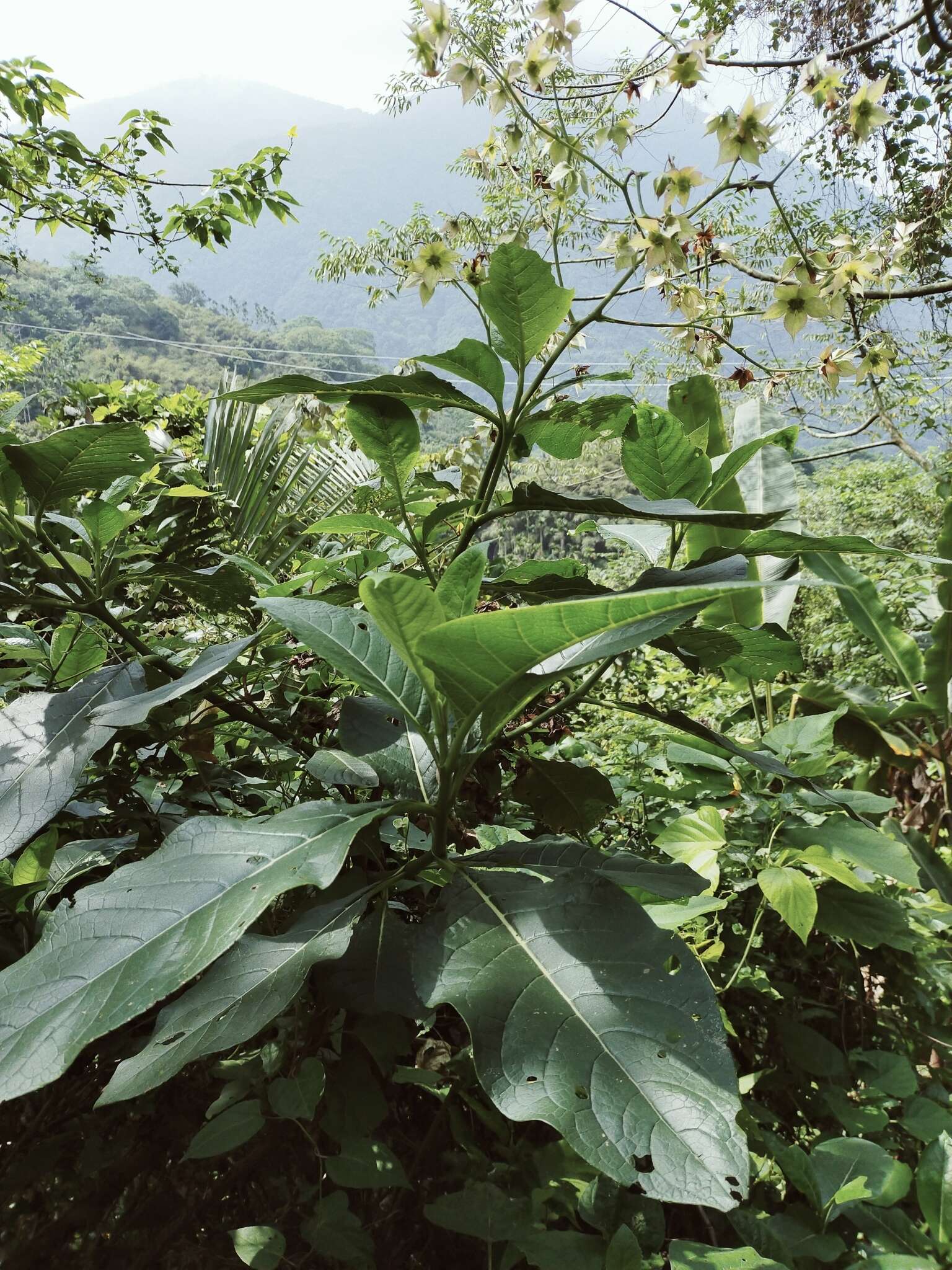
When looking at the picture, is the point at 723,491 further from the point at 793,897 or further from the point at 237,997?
the point at 237,997

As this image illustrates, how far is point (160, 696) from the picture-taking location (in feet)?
1.61

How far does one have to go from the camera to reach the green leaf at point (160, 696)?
477 millimetres

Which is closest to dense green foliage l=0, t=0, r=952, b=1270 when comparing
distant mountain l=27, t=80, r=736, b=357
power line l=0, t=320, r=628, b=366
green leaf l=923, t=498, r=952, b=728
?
green leaf l=923, t=498, r=952, b=728

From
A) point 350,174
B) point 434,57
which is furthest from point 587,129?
point 350,174

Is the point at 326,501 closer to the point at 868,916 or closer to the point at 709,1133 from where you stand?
the point at 868,916

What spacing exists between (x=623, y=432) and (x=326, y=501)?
132cm

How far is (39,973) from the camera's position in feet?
1.26

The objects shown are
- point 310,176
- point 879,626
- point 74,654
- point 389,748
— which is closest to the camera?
point 389,748

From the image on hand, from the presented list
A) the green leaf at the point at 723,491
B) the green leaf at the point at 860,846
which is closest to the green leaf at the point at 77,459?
the green leaf at the point at 723,491

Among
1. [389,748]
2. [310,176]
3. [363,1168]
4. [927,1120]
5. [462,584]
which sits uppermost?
[310,176]

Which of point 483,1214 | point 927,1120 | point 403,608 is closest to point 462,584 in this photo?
point 403,608

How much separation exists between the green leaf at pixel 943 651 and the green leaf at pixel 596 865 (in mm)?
933

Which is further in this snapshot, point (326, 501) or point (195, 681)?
point (326, 501)

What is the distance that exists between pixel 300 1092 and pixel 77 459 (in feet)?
1.62
